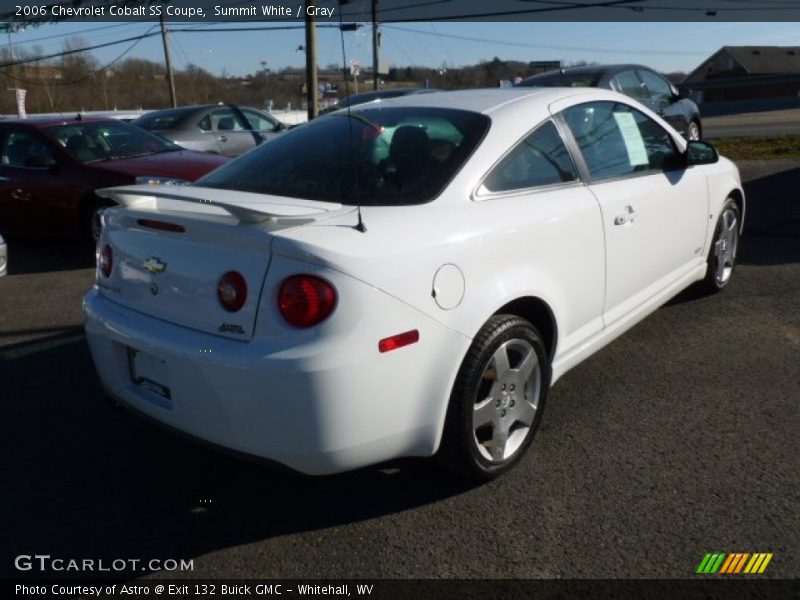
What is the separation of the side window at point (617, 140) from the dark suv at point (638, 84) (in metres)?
6.32

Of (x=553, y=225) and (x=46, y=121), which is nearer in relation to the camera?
(x=553, y=225)

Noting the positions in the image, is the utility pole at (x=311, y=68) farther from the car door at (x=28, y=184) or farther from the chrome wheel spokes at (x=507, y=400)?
the chrome wheel spokes at (x=507, y=400)

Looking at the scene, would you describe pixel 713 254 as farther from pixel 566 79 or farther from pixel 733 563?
pixel 566 79

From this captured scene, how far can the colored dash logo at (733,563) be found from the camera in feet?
8.01

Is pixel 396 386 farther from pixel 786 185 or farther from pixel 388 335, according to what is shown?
pixel 786 185

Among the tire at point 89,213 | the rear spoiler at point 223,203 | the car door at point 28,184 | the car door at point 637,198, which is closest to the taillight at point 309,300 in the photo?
the rear spoiler at point 223,203

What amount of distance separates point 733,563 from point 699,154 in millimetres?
2827

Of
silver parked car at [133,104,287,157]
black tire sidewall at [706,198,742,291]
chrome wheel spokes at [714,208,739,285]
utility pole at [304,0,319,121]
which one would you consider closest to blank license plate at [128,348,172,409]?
black tire sidewall at [706,198,742,291]

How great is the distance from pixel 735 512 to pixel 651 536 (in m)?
0.38

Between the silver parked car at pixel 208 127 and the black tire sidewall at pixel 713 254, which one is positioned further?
the silver parked car at pixel 208 127

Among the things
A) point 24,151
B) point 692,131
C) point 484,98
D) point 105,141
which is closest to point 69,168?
point 105,141

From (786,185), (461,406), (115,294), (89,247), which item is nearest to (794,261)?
(786,185)

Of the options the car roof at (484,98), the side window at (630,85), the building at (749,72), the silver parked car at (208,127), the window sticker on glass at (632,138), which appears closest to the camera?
the car roof at (484,98)

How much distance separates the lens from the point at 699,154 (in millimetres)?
4555
